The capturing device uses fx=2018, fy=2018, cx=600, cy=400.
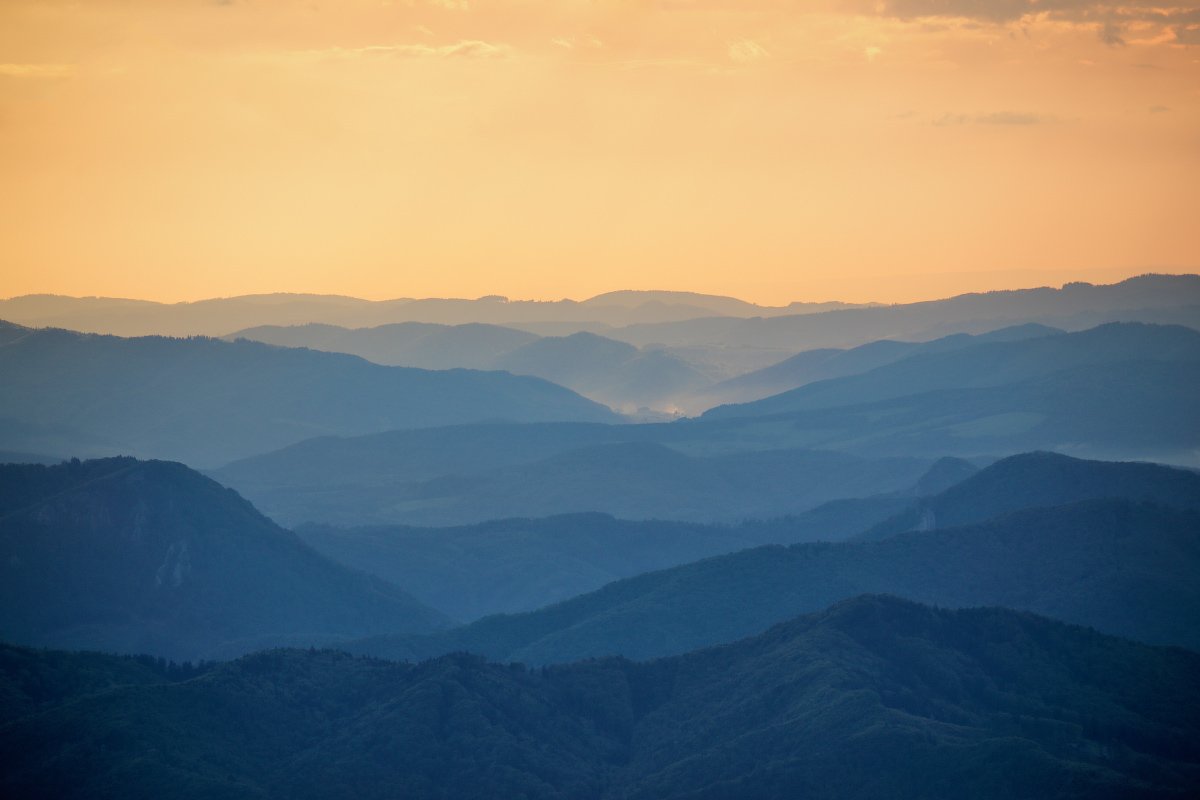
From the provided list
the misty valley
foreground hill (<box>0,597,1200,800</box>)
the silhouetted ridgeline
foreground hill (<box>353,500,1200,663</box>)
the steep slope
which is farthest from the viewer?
the silhouetted ridgeline

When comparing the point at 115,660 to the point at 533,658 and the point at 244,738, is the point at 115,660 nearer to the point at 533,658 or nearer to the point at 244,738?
the point at 244,738

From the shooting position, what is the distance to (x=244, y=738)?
9419cm

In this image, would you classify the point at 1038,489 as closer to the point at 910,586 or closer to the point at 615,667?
the point at 910,586

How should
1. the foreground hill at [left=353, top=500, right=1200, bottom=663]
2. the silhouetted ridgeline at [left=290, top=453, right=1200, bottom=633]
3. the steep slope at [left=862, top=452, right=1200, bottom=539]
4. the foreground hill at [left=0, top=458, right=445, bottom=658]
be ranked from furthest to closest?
the silhouetted ridgeline at [left=290, top=453, right=1200, bottom=633], the steep slope at [left=862, top=452, right=1200, bottom=539], the foreground hill at [left=0, top=458, right=445, bottom=658], the foreground hill at [left=353, top=500, right=1200, bottom=663]

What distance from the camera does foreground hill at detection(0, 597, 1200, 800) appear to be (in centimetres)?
8688

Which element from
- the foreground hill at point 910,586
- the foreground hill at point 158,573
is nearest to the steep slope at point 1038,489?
the foreground hill at point 910,586

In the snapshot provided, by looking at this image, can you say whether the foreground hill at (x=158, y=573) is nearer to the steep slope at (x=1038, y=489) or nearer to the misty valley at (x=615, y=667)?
the misty valley at (x=615, y=667)

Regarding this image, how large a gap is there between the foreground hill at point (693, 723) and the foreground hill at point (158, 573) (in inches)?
1563

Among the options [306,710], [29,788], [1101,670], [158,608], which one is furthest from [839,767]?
[158,608]

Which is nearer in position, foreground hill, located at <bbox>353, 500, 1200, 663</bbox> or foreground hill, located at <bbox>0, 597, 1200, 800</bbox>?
foreground hill, located at <bbox>0, 597, 1200, 800</bbox>

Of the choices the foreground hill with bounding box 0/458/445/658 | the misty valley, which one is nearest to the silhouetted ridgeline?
the misty valley

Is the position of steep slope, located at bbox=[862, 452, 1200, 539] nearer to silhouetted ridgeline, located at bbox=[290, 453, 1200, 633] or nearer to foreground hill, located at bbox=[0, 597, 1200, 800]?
silhouetted ridgeline, located at bbox=[290, 453, 1200, 633]

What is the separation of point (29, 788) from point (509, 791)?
21.0m

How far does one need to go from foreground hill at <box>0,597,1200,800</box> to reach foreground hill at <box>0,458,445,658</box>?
39.7 m
